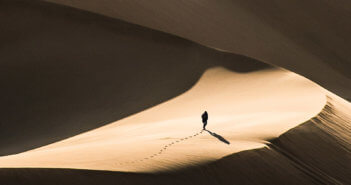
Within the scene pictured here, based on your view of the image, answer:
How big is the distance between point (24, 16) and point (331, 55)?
43.0 feet

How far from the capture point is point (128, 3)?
24609mm

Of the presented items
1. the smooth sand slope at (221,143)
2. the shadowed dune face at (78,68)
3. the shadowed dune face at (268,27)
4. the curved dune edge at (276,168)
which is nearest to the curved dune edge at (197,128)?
the smooth sand slope at (221,143)

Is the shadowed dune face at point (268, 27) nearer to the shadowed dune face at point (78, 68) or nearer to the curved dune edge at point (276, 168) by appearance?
the shadowed dune face at point (78, 68)

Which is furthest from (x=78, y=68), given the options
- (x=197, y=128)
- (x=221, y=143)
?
(x=221, y=143)

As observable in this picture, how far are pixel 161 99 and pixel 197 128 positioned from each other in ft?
16.9

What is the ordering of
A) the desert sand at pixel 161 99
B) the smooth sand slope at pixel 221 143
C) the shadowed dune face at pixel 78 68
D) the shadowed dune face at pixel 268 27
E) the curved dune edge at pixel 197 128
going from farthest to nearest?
1. the shadowed dune face at pixel 268 27
2. the shadowed dune face at pixel 78 68
3. the desert sand at pixel 161 99
4. the curved dune edge at pixel 197 128
5. the smooth sand slope at pixel 221 143

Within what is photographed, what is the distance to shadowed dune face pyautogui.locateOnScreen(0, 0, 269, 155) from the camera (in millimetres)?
18422

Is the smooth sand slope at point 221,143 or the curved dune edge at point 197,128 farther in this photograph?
the curved dune edge at point 197,128

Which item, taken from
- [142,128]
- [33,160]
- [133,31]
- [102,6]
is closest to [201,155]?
[33,160]

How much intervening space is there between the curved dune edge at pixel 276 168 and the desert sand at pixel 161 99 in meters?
0.02

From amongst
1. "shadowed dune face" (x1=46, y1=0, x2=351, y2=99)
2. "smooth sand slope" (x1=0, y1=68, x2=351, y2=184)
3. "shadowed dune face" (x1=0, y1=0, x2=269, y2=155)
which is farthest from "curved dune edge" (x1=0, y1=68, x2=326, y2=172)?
"shadowed dune face" (x1=46, y1=0, x2=351, y2=99)

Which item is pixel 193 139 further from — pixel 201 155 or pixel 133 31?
pixel 133 31

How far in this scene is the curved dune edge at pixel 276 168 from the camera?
929cm

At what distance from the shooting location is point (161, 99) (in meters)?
19.2
